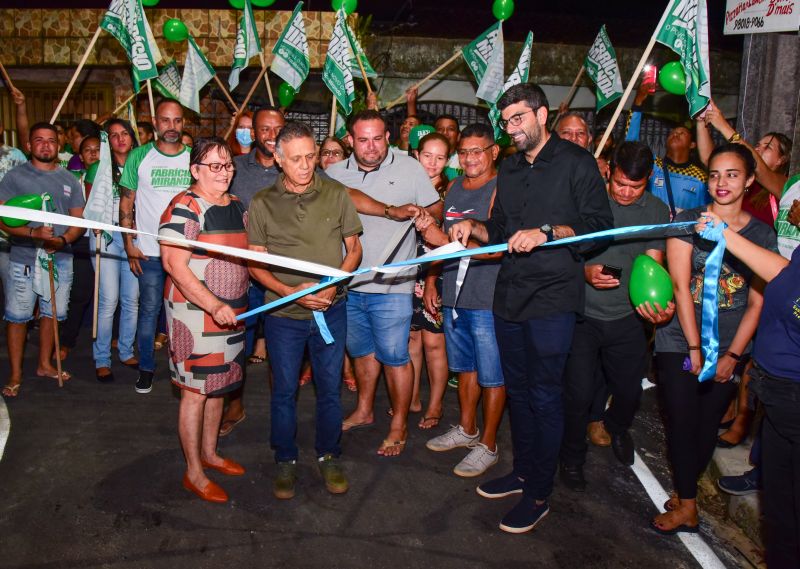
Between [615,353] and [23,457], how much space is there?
4.31 m

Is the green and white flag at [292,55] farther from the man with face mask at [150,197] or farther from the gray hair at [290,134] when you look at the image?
the gray hair at [290,134]

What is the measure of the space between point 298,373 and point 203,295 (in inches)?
34.8

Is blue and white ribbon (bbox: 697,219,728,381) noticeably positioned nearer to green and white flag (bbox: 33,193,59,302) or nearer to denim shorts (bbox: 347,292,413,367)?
denim shorts (bbox: 347,292,413,367)

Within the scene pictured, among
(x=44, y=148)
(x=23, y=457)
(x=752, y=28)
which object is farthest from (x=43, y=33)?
(x=752, y=28)

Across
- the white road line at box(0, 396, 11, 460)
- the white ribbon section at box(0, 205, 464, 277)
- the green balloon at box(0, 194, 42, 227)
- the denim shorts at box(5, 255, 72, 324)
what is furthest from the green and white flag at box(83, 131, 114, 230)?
the white ribbon section at box(0, 205, 464, 277)

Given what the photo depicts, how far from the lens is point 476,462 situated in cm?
480

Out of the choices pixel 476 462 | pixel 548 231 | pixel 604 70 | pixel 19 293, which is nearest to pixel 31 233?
pixel 19 293

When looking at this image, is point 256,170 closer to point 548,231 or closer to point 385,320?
point 385,320

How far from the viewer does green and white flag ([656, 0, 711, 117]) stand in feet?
17.2

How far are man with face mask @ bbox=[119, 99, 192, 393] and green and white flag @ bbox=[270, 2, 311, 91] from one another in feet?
6.91

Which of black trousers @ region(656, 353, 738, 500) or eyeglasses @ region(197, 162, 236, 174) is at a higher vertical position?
eyeglasses @ region(197, 162, 236, 174)

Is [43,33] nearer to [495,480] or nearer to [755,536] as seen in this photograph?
[495,480]

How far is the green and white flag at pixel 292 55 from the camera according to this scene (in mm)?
7711

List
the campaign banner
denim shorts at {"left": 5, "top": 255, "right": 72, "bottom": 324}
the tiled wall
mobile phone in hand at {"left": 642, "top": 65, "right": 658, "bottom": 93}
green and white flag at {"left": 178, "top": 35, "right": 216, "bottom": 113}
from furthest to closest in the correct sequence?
the tiled wall
green and white flag at {"left": 178, "top": 35, "right": 216, "bottom": 113}
the campaign banner
mobile phone in hand at {"left": 642, "top": 65, "right": 658, "bottom": 93}
denim shorts at {"left": 5, "top": 255, "right": 72, "bottom": 324}
